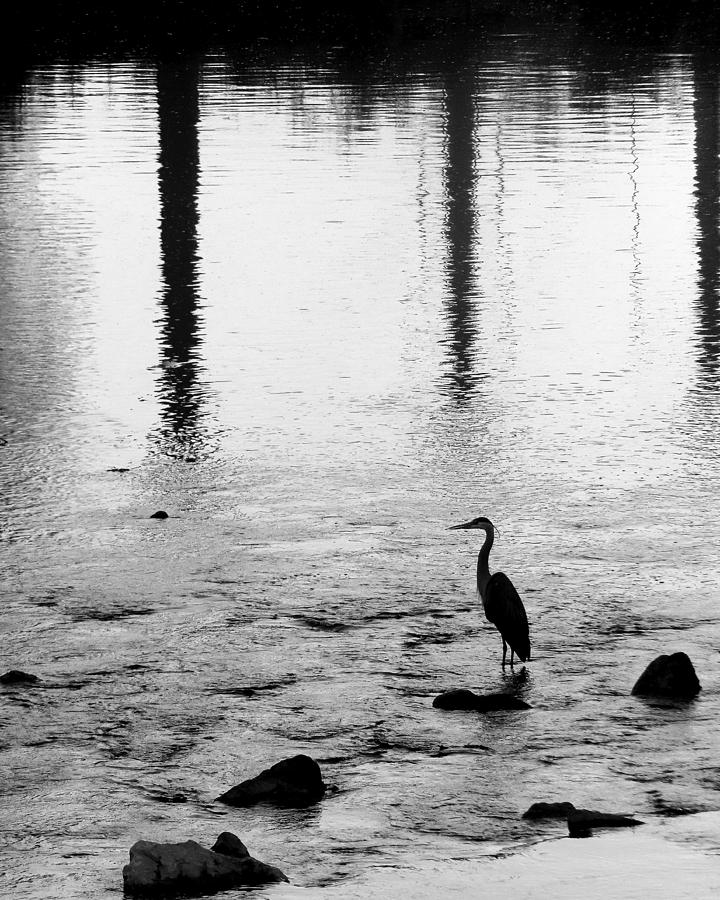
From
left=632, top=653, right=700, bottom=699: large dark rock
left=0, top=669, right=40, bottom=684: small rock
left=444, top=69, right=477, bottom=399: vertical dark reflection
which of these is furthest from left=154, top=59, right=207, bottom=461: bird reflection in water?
left=632, top=653, right=700, bottom=699: large dark rock

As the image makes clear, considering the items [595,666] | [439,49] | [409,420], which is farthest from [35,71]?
[595,666]

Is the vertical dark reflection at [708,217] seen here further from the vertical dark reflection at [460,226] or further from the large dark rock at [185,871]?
the large dark rock at [185,871]

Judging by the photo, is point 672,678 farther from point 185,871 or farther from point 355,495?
point 355,495

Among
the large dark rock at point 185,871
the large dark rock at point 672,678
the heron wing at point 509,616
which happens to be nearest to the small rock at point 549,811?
the large dark rock at point 185,871

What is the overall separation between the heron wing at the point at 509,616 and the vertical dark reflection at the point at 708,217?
592 centimetres

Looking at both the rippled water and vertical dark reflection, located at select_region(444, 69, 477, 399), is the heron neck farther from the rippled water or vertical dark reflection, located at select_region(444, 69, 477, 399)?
vertical dark reflection, located at select_region(444, 69, 477, 399)

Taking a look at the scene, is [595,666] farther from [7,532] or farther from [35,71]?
[35,71]

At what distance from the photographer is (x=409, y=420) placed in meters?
12.1

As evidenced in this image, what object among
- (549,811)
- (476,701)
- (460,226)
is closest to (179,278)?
(460,226)

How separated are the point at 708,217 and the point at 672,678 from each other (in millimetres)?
13064

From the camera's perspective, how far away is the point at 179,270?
17.6 metres

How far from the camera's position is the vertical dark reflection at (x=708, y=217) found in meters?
14.2

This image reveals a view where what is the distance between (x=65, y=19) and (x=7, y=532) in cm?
4176

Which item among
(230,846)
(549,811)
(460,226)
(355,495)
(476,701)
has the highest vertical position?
(230,846)
